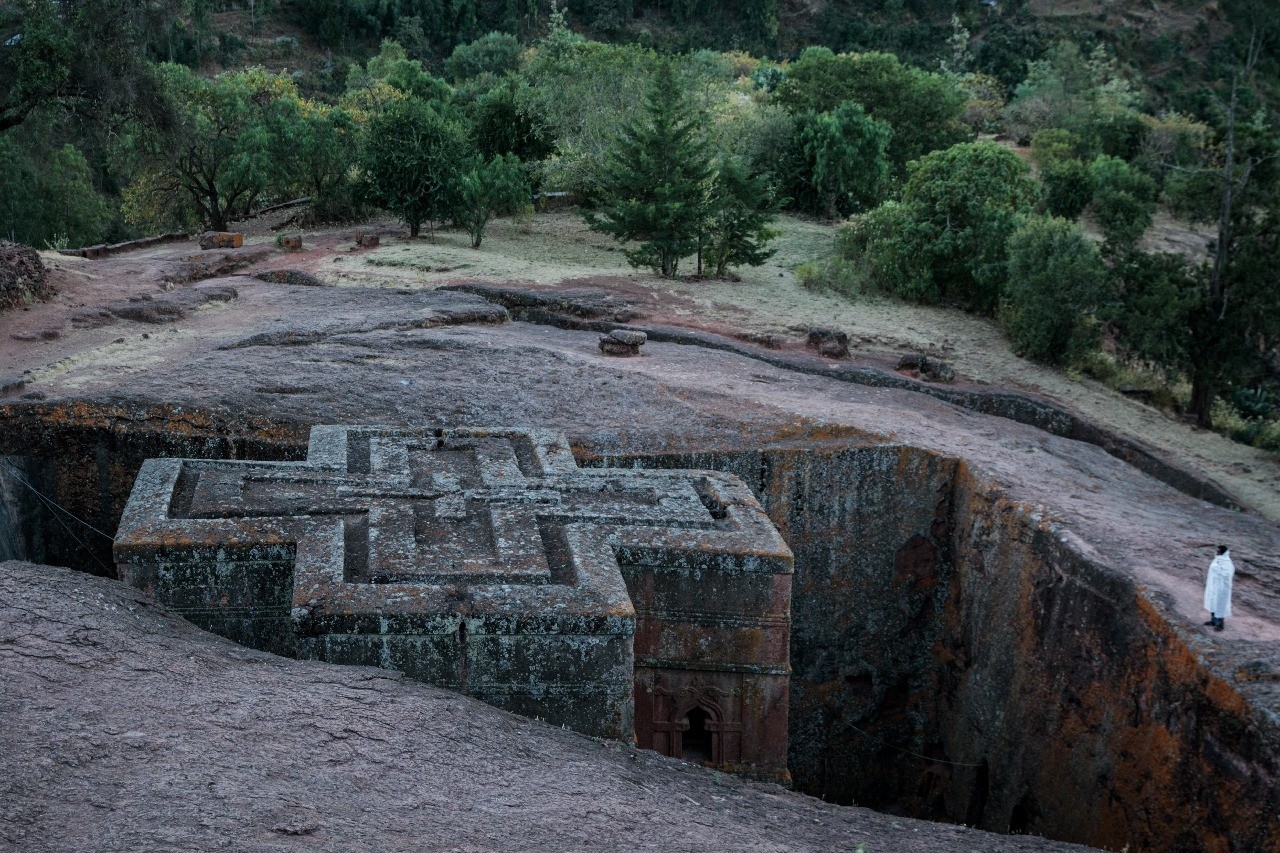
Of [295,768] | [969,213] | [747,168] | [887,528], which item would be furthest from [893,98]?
[295,768]

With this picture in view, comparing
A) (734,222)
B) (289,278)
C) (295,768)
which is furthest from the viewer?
(734,222)

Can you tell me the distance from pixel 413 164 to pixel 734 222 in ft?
18.6

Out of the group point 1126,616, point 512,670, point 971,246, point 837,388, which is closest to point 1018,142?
point 971,246

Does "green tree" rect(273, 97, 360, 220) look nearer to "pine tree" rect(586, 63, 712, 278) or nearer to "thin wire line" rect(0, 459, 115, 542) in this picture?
"pine tree" rect(586, 63, 712, 278)

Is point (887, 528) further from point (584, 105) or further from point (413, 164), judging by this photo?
point (584, 105)

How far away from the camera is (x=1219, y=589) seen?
7.21 m

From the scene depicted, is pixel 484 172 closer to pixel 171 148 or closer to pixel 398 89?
pixel 171 148

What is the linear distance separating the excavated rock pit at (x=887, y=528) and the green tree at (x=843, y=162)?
49.4ft

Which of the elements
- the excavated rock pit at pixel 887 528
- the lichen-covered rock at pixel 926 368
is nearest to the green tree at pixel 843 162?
the lichen-covered rock at pixel 926 368

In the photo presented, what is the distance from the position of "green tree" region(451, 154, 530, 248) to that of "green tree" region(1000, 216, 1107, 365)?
351 inches

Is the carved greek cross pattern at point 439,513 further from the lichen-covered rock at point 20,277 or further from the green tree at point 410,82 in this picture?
the green tree at point 410,82

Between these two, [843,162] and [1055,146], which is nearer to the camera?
[843,162]

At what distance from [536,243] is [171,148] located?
22.2ft

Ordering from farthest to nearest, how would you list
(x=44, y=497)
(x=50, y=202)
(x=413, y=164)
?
(x=50, y=202) → (x=413, y=164) → (x=44, y=497)
